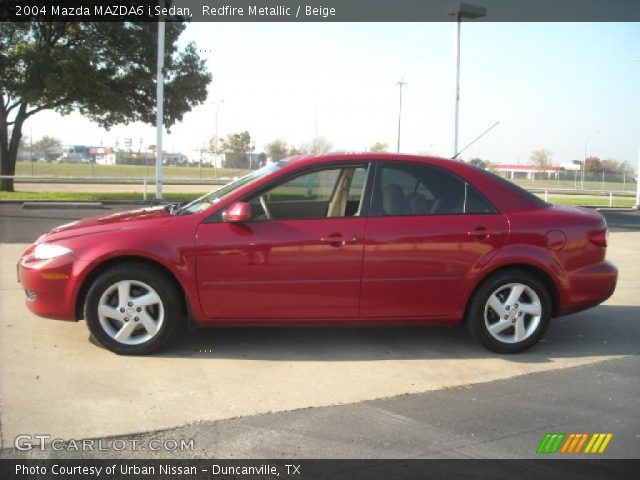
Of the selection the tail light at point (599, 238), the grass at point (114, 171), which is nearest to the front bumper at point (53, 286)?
the tail light at point (599, 238)

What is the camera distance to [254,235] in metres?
4.46

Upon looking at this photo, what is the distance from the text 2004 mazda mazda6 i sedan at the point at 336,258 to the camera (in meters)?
4.44

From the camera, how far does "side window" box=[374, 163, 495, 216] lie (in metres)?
4.73

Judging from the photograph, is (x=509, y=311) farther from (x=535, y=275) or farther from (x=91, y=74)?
(x=91, y=74)

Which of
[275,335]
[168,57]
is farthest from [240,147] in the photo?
[275,335]

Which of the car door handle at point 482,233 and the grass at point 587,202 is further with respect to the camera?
the grass at point 587,202

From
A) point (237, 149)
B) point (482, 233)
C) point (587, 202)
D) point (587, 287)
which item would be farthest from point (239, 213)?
point (237, 149)

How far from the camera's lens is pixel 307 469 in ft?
9.81

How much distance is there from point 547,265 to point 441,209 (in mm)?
953

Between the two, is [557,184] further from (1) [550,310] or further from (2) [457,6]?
(1) [550,310]

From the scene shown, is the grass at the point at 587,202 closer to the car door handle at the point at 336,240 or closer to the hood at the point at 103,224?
the car door handle at the point at 336,240

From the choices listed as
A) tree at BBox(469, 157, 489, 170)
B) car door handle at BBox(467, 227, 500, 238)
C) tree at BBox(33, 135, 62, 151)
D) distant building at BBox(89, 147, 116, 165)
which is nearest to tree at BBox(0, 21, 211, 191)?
tree at BBox(469, 157, 489, 170)

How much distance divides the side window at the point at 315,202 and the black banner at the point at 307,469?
6.72ft

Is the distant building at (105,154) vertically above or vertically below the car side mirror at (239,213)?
above
